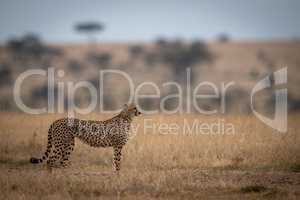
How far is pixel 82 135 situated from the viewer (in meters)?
11.1

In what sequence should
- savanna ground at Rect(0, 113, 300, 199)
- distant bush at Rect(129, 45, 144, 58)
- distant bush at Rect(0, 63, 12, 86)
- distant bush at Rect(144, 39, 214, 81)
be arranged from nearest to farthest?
1. savanna ground at Rect(0, 113, 300, 199)
2. distant bush at Rect(0, 63, 12, 86)
3. distant bush at Rect(144, 39, 214, 81)
4. distant bush at Rect(129, 45, 144, 58)

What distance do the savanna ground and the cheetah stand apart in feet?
0.77

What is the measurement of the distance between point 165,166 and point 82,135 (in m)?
1.31

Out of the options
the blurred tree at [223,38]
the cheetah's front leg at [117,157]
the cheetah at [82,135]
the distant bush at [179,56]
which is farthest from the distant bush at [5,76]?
the cheetah's front leg at [117,157]

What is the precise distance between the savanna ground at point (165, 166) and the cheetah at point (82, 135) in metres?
0.23

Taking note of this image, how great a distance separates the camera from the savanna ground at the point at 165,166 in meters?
9.41

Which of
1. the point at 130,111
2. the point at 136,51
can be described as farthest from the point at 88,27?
the point at 130,111

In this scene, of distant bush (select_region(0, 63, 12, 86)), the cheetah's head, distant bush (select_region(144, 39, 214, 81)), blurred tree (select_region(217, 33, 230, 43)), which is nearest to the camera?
the cheetah's head

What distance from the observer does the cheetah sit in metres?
10.9

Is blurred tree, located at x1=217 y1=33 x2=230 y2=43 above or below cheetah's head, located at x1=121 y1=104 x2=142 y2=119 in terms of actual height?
above

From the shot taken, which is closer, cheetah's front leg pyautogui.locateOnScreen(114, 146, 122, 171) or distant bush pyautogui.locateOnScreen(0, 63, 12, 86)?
cheetah's front leg pyautogui.locateOnScreen(114, 146, 122, 171)

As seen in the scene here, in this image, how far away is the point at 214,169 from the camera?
11.2m

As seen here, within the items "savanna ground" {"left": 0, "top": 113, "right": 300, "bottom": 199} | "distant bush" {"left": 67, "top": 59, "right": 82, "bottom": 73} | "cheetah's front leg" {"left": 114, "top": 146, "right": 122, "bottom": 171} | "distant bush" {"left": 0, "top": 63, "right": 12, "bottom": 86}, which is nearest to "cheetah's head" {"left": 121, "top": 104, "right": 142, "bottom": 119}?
"cheetah's front leg" {"left": 114, "top": 146, "right": 122, "bottom": 171}

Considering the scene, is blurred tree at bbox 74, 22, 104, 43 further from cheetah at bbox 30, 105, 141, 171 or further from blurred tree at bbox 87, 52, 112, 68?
cheetah at bbox 30, 105, 141, 171
